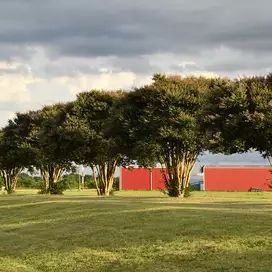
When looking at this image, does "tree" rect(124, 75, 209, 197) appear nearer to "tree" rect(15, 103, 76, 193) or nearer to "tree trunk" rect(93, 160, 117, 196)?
"tree trunk" rect(93, 160, 117, 196)

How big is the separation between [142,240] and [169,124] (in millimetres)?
14695

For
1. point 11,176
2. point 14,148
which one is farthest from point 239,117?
point 11,176

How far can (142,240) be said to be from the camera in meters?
14.4

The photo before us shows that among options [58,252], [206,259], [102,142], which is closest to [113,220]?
[58,252]

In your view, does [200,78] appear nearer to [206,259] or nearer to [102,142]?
[102,142]

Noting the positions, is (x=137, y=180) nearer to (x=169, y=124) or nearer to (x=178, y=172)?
(x=178, y=172)

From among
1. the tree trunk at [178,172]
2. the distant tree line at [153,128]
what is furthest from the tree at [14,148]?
the tree trunk at [178,172]

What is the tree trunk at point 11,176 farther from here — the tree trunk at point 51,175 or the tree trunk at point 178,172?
the tree trunk at point 178,172

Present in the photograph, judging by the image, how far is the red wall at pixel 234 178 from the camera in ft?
261

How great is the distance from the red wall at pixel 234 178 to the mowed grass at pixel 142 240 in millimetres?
60796

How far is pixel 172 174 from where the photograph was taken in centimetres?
3050

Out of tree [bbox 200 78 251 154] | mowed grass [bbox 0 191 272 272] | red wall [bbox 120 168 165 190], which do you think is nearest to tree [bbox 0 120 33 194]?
tree [bbox 200 78 251 154]

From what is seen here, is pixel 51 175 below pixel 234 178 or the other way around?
below

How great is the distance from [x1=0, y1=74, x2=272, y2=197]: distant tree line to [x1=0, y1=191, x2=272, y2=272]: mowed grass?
4.93 metres
